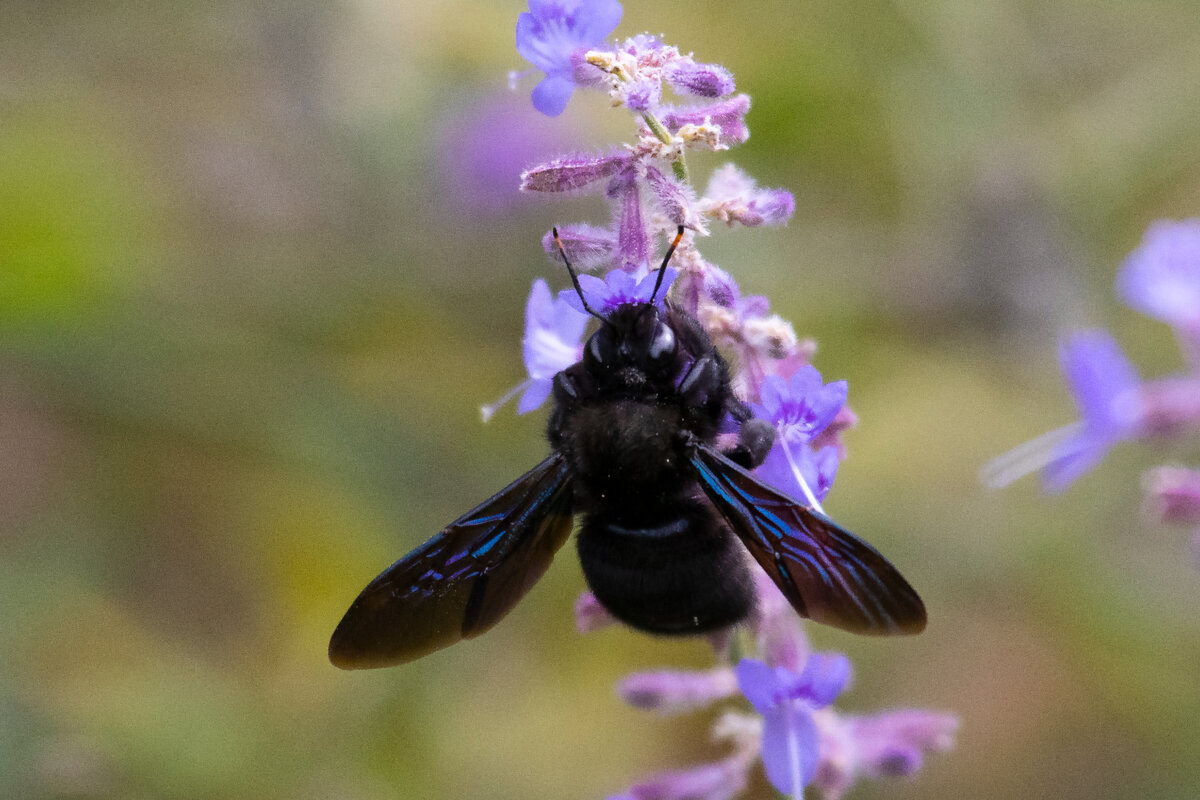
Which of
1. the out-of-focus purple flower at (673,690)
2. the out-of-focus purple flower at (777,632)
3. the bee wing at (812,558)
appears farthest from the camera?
the out-of-focus purple flower at (673,690)

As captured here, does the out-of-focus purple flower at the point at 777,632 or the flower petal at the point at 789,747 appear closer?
the flower petal at the point at 789,747

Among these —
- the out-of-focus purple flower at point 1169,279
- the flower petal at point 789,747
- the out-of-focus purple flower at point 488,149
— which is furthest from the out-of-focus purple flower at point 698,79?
the out-of-focus purple flower at point 488,149

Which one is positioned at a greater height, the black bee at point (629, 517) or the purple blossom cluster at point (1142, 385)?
the purple blossom cluster at point (1142, 385)

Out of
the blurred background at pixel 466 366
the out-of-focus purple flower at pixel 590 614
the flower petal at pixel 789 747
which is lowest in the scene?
the flower petal at pixel 789 747

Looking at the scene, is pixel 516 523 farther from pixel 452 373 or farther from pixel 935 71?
pixel 935 71

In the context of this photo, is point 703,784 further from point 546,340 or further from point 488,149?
point 488,149

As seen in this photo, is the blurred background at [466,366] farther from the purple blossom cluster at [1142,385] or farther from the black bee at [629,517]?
the black bee at [629,517]

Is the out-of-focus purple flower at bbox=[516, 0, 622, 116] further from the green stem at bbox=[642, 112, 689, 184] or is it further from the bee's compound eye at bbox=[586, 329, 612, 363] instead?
the bee's compound eye at bbox=[586, 329, 612, 363]
